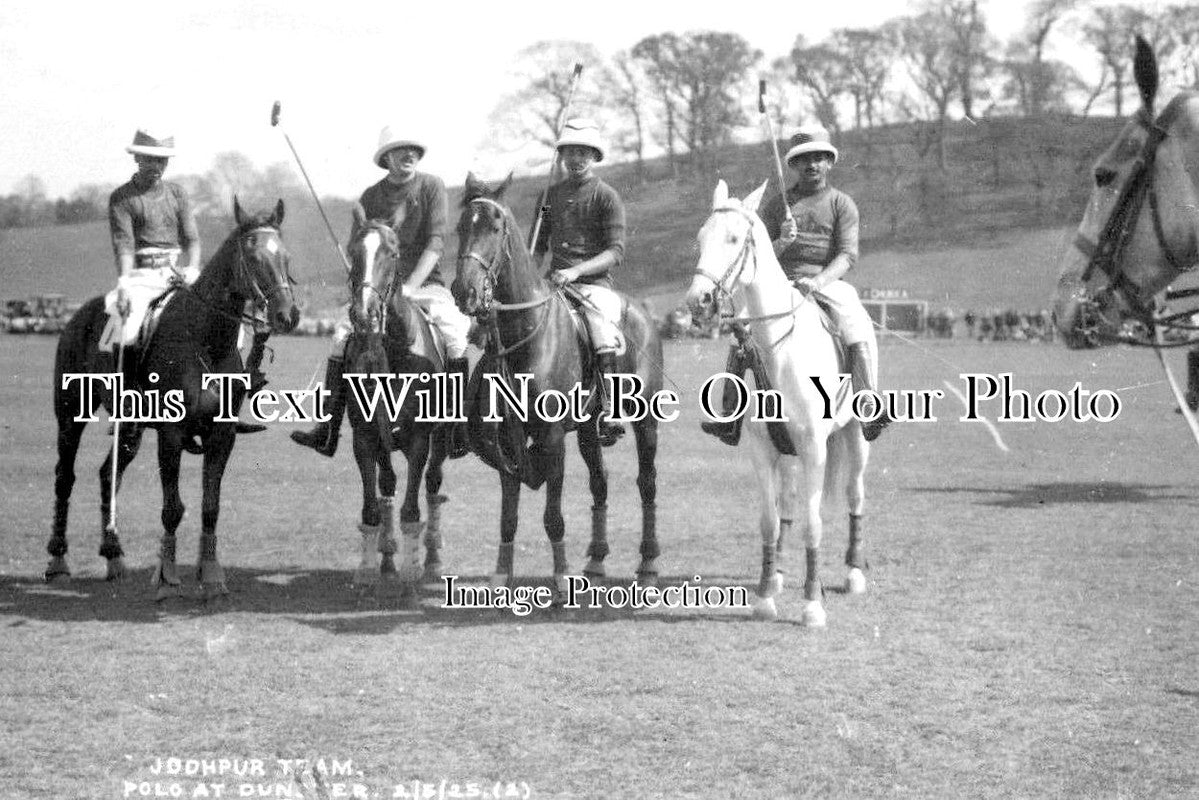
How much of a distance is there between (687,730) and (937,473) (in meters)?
12.5

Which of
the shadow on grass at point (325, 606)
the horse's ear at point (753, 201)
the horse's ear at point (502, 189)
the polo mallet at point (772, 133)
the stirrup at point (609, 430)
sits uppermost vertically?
the polo mallet at point (772, 133)

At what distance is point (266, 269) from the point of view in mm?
9914

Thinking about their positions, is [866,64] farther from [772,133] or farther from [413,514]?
[413,514]

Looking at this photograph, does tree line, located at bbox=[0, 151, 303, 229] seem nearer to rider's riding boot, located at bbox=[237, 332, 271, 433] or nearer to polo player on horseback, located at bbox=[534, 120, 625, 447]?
rider's riding boot, located at bbox=[237, 332, 271, 433]

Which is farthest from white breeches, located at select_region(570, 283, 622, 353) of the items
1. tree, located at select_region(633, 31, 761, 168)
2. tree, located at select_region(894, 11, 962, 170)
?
tree, located at select_region(633, 31, 761, 168)

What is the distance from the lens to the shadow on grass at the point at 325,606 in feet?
32.5

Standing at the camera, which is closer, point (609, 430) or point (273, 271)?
point (273, 271)

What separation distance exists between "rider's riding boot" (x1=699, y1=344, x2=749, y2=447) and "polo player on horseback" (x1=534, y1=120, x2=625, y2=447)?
826mm

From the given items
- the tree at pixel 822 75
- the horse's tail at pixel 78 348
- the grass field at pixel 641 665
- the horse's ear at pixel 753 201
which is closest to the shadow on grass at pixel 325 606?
the grass field at pixel 641 665

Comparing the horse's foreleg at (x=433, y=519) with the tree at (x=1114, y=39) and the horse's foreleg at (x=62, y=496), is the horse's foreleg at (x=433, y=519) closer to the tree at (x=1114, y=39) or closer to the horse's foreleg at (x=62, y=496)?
the horse's foreleg at (x=62, y=496)

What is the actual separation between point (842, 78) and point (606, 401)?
10.1m

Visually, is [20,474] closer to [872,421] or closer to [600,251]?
[600,251]

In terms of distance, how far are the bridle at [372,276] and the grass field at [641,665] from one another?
7.84ft

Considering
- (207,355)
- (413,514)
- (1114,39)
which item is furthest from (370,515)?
(1114,39)
